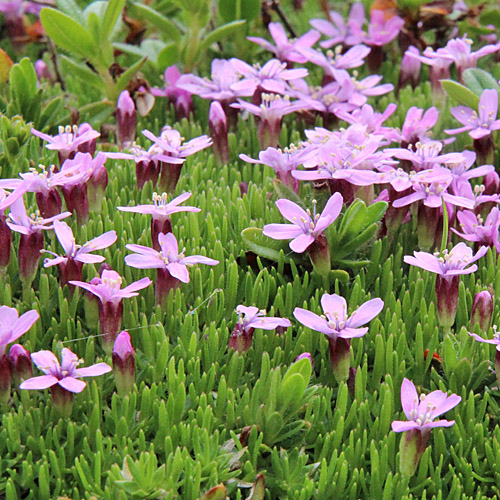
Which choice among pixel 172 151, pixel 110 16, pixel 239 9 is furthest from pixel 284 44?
pixel 172 151

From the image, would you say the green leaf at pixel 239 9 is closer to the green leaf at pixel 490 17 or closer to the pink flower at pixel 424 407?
the green leaf at pixel 490 17

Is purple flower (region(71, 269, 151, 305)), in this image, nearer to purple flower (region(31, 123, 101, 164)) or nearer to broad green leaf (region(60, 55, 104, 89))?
purple flower (region(31, 123, 101, 164))

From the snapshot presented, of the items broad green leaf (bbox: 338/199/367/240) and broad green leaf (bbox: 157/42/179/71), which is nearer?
broad green leaf (bbox: 338/199/367/240)

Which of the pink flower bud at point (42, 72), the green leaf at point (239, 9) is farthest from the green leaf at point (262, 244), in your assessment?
the pink flower bud at point (42, 72)

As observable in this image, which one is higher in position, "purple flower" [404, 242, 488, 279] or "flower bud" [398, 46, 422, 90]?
"flower bud" [398, 46, 422, 90]

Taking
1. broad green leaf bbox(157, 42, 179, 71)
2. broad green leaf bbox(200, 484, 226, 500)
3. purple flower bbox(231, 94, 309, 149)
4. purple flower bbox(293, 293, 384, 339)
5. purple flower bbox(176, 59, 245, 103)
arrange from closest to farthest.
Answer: broad green leaf bbox(200, 484, 226, 500) < purple flower bbox(293, 293, 384, 339) < purple flower bbox(231, 94, 309, 149) < purple flower bbox(176, 59, 245, 103) < broad green leaf bbox(157, 42, 179, 71)

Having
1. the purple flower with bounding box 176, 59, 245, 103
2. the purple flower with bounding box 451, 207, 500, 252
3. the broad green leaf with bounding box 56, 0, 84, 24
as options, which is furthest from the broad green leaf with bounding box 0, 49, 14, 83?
the purple flower with bounding box 451, 207, 500, 252
